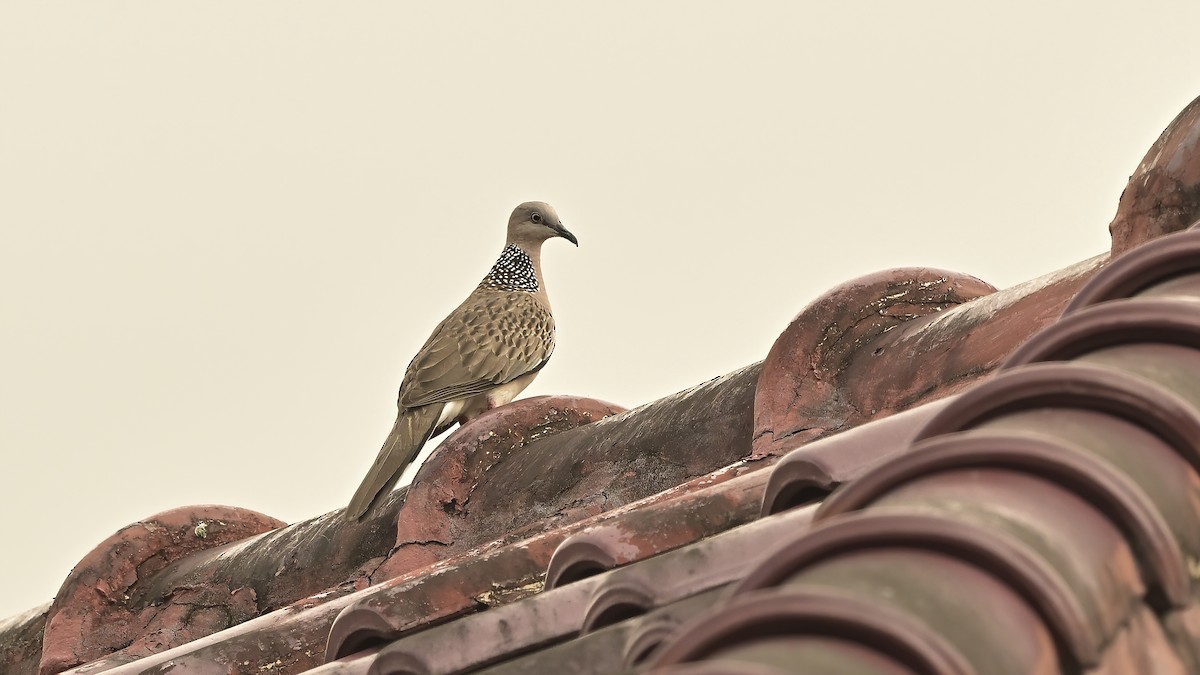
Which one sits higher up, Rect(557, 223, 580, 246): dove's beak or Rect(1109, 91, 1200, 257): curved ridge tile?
Rect(557, 223, 580, 246): dove's beak

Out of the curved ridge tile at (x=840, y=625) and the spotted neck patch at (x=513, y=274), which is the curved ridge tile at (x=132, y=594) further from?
the curved ridge tile at (x=840, y=625)

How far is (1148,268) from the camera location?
1598 millimetres

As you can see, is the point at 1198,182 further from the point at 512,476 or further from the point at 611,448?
the point at 512,476

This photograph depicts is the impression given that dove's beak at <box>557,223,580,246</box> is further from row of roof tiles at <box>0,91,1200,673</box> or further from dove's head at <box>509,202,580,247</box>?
row of roof tiles at <box>0,91,1200,673</box>

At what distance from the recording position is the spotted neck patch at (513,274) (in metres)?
6.61

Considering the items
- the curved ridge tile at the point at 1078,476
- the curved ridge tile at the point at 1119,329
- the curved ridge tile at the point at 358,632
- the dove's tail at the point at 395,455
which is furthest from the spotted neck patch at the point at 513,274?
the curved ridge tile at the point at 1078,476

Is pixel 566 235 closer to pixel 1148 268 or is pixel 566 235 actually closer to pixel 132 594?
pixel 132 594

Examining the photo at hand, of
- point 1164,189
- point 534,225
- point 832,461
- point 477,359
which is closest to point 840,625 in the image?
point 832,461

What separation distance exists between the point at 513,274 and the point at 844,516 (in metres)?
5.62

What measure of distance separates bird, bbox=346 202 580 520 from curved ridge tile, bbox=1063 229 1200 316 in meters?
3.27

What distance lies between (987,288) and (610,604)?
1.90 metres

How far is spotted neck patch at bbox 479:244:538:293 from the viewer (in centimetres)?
661

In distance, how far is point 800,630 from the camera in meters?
0.94

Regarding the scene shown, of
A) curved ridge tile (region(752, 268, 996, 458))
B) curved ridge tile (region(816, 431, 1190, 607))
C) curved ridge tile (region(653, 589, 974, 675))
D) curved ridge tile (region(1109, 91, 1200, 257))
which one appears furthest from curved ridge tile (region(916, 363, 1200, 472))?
curved ridge tile (region(752, 268, 996, 458))
